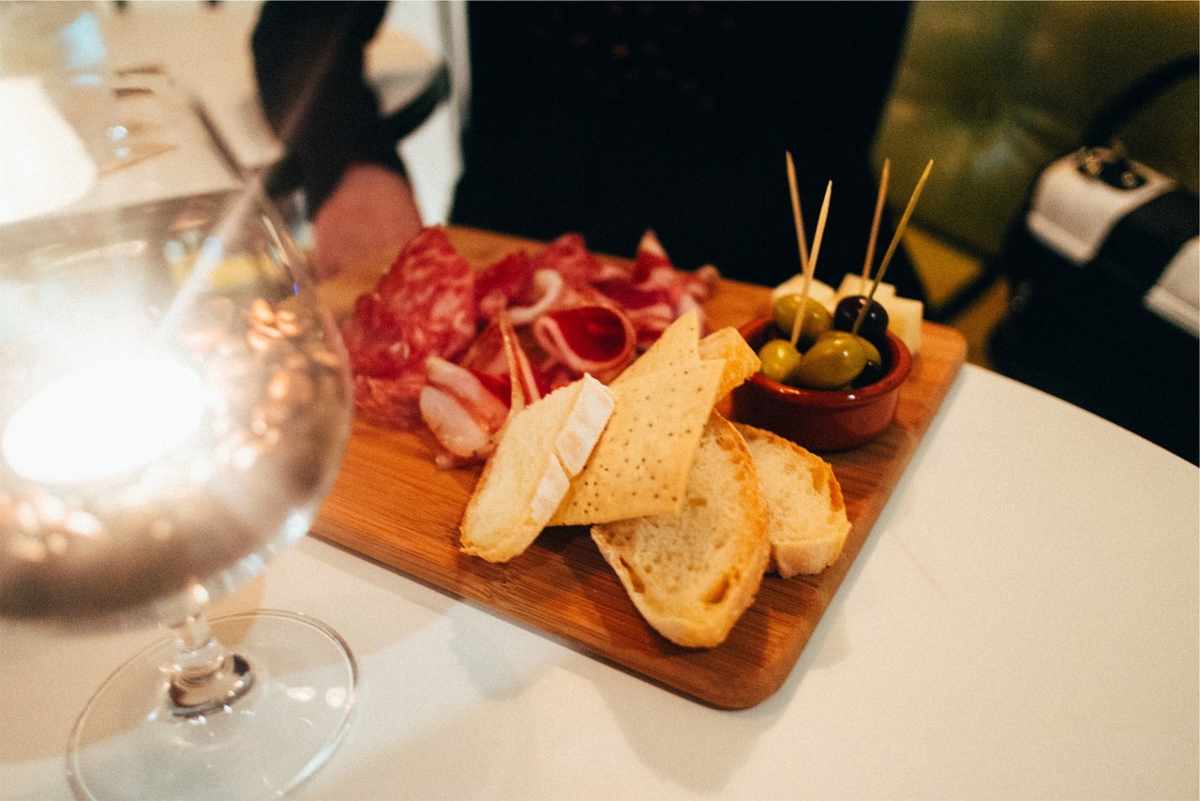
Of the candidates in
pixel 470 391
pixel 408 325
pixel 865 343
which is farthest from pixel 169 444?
pixel 865 343

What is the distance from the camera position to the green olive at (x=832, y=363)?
877 mm

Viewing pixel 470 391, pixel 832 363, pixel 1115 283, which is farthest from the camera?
pixel 1115 283

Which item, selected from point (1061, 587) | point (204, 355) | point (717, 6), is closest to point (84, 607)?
point (204, 355)

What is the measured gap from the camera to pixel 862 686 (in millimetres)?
705

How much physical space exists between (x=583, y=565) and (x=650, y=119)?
4.66 feet

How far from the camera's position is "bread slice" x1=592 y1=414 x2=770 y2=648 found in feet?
2.29

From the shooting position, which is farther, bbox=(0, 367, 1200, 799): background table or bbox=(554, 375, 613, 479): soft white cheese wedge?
bbox=(554, 375, 613, 479): soft white cheese wedge

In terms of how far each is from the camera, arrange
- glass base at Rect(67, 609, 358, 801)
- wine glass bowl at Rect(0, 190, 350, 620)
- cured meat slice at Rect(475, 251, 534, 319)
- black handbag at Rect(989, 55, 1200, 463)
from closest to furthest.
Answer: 1. wine glass bowl at Rect(0, 190, 350, 620)
2. glass base at Rect(67, 609, 358, 801)
3. cured meat slice at Rect(475, 251, 534, 319)
4. black handbag at Rect(989, 55, 1200, 463)

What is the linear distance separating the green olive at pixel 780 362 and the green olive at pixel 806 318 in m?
0.04

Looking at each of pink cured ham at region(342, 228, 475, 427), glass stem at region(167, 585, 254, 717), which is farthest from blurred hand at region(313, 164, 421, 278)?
glass stem at region(167, 585, 254, 717)

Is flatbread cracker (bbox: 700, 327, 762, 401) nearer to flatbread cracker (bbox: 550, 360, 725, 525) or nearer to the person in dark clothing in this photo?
flatbread cracker (bbox: 550, 360, 725, 525)

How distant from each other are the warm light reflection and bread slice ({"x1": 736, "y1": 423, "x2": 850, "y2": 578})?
51 centimetres

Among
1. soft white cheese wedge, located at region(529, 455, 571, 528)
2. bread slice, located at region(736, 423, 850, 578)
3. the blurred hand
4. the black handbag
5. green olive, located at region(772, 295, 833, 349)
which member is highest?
green olive, located at region(772, 295, 833, 349)

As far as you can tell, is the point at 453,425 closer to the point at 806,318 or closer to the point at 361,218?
the point at 806,318
